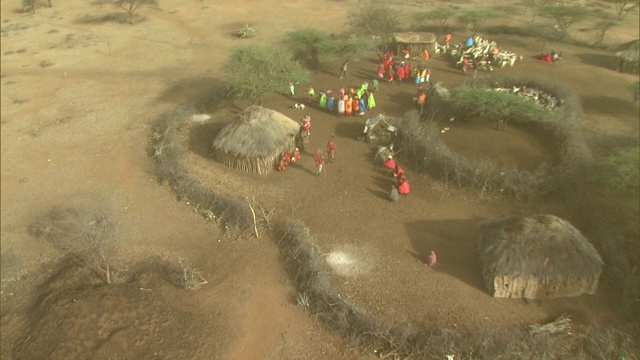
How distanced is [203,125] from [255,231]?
27.2 feet

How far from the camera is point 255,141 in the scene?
17.1 m

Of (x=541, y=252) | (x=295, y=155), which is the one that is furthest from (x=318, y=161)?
(x=541, y=252)

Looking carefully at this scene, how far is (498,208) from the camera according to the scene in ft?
49.7

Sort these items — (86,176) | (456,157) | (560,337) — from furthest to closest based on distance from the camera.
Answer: (86,176) → (456,157) → (560,337)

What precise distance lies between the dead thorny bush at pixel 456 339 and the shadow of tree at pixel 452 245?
81.2 inches

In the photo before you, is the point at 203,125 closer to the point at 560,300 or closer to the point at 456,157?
A: the point at 456,157

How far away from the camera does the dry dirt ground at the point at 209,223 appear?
1174 cm

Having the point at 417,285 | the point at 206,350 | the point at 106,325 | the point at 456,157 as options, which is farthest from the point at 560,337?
the point at 106,325

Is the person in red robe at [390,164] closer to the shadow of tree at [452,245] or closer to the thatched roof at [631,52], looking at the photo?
the shadow of tree at [452,245]

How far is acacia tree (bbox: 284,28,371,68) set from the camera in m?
23.8

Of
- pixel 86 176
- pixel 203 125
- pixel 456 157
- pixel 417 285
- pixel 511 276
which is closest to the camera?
pixel 511 276

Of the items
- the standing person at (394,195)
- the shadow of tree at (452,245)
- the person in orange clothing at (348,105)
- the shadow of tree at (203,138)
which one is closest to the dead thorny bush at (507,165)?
the shadow of tree at (452,245)

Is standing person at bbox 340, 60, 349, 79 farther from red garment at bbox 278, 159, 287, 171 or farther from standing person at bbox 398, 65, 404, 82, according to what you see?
red garment at bbox 278, 159, 287, 171

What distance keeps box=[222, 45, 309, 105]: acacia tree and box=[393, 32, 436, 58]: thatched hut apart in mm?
7837
